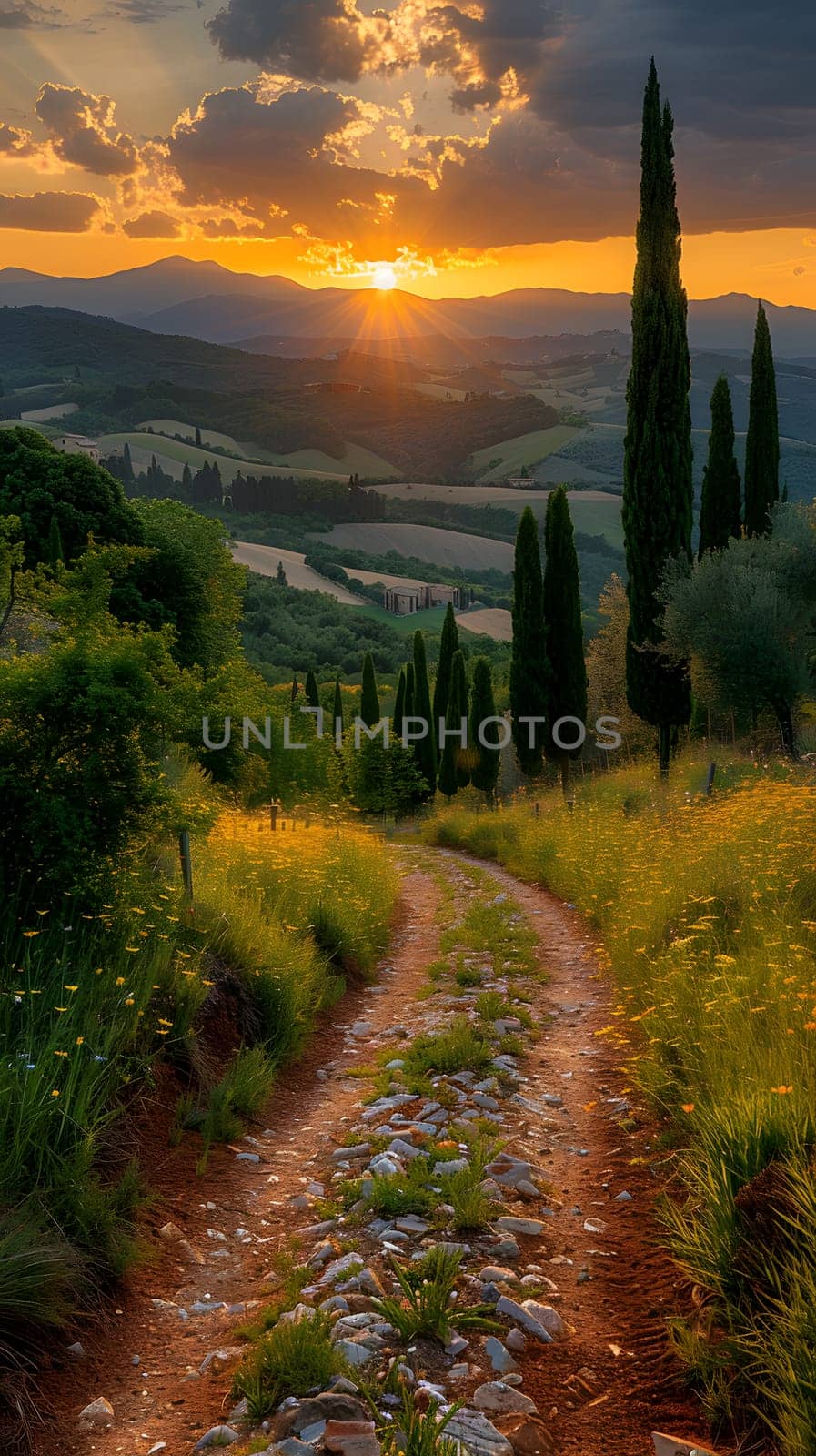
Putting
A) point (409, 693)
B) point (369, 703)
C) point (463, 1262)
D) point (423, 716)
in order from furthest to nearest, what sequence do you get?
1. point (369, 703)
2. point (409, 693)
3. point (423, 716)
4. point (463, 1262)

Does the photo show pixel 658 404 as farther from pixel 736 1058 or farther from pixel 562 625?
pixel 736 1058

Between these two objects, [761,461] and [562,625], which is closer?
[761,461]

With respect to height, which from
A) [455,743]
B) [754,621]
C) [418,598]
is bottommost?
[455,743]

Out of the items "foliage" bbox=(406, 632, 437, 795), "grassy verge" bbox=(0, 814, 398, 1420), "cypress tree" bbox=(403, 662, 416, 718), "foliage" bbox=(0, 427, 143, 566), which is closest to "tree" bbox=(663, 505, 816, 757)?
"grassy verge" bbox=(0, 814, 398, 1420)

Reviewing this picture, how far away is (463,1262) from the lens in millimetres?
4961

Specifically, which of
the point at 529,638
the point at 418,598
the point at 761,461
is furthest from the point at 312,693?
the point at 418,598

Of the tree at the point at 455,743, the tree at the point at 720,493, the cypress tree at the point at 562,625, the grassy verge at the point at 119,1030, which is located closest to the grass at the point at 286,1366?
the grassy verge at the point at 119,1030

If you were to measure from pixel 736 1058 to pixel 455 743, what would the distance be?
4518 centimetres

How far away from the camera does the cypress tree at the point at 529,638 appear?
34.9 metres

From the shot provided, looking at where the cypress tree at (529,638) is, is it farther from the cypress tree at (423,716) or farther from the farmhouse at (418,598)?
the farmhouse at (418,598)

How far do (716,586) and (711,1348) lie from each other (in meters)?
21.3

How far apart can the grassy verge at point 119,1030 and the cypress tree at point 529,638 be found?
78.4 ft

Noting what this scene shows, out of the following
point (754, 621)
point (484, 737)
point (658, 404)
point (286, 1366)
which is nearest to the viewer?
point (286, 1366)

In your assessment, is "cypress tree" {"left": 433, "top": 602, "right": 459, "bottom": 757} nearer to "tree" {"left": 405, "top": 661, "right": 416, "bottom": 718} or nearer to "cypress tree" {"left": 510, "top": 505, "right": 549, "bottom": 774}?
"tree" {"left": 405, "top": 661, "right": 416, "bottom": 718}
